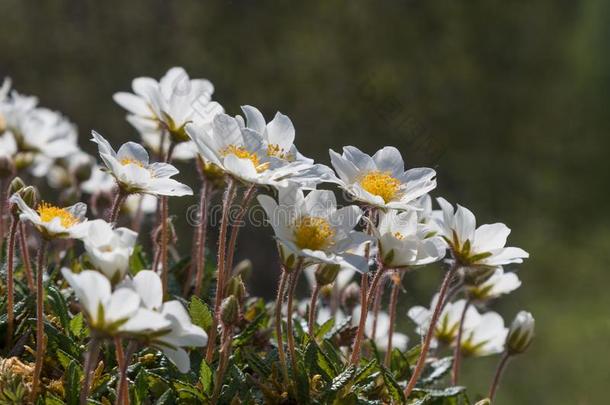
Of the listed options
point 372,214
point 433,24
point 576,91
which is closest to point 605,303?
point 576,91

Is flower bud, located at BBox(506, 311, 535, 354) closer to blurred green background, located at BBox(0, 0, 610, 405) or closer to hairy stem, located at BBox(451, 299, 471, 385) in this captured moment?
hairy stem, located at BBox(451, 299, 471, 385)

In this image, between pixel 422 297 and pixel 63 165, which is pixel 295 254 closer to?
pixel 63 165

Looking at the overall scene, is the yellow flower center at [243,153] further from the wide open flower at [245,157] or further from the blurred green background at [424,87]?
the blurred green background at [424,87]

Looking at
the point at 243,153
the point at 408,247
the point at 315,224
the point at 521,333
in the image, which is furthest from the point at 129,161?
the point at 521,333

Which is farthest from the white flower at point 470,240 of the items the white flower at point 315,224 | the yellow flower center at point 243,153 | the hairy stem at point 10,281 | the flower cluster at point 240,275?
the hairy stem at point 10,281

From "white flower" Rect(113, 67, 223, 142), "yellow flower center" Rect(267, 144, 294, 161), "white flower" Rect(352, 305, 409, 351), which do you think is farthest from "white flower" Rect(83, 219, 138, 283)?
"white flower" Rect(352, 305, 409, 351)

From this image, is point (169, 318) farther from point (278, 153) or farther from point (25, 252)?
point (25, 252)

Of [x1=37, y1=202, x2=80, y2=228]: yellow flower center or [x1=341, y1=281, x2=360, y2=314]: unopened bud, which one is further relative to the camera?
[x1=341, y1=281, x2=360, y2=314]: unopened bud
